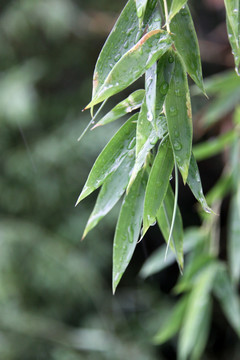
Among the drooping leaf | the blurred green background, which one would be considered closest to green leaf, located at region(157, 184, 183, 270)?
the drooping leaf

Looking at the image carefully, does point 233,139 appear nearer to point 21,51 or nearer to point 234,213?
point 234,213

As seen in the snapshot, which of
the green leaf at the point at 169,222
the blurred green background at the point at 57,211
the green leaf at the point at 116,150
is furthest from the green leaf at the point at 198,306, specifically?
the blurred green background at the point at 57,211

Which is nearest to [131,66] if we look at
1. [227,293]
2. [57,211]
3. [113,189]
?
[113,189]

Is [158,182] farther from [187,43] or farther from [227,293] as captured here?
[227,293]

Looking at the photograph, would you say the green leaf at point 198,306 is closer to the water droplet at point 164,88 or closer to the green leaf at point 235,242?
the green leaf at point 235,242

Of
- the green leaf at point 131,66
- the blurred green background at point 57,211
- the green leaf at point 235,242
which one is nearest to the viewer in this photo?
the green leaf at point 131,66

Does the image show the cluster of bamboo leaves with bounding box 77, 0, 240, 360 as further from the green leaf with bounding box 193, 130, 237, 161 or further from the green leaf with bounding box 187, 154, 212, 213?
the green leaf with bounding box 193, 130, 237, 161

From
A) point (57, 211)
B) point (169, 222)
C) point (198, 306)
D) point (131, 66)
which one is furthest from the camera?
point (57, 211)
